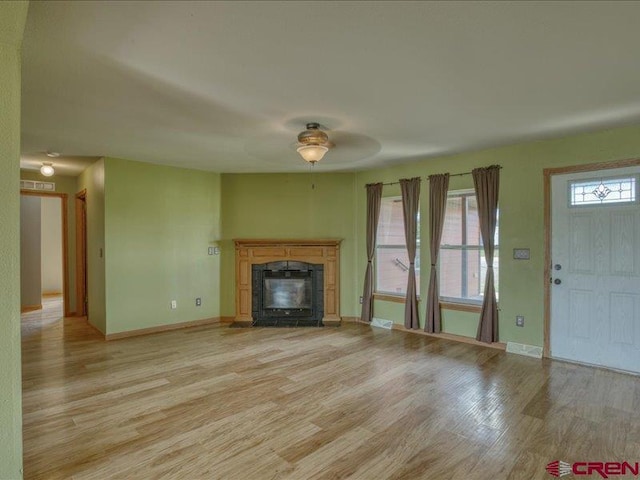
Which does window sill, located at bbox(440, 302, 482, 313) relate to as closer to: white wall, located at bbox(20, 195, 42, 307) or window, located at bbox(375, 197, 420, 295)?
window, located at bbox(375, 197, 420, 295)

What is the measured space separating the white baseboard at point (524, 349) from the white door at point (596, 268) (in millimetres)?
152

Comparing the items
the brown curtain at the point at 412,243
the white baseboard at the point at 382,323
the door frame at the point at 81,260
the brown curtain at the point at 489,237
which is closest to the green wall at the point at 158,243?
the door frame at the point at 81,260

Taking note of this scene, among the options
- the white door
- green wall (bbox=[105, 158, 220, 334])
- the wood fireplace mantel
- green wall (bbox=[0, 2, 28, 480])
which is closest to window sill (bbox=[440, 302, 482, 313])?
the white door

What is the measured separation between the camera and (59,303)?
7.16 metres

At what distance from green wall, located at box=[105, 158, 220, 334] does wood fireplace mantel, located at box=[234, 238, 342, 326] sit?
420 millimetres

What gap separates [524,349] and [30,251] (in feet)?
27.2

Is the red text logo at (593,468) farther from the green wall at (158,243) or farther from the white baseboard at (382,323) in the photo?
the green wall at (158,243)

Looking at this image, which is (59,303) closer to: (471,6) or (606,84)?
(471,6)

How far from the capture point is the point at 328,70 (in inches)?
89.4

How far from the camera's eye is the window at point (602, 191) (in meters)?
3.46

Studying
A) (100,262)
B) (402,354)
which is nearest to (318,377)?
(402,354)

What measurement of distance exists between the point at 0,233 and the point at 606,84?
3686 mm

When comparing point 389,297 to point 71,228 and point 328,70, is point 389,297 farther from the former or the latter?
point 71,228

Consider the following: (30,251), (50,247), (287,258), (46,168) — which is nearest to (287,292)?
(287,258)
